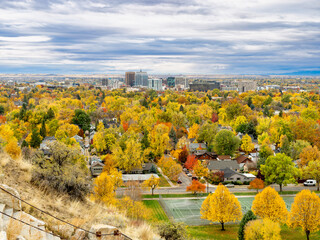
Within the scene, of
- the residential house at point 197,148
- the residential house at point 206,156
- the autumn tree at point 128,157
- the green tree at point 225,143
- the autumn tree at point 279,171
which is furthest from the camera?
the residential house at point 197,148

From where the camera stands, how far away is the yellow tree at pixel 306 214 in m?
27.9

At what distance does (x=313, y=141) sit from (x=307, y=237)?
3494 cm

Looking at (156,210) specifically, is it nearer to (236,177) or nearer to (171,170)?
(171,170)

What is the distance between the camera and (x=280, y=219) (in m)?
29.7

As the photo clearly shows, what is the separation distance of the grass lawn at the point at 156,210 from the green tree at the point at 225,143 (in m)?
22.1

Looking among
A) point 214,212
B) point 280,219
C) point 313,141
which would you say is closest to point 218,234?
point 214,212

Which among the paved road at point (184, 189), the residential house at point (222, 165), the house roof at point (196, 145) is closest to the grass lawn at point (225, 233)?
the paved road at point (184, 189)

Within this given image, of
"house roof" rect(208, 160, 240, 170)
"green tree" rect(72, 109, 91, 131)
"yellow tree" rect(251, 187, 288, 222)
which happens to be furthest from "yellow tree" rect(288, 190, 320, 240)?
"green tree" rect(72, 109, 91, 131)

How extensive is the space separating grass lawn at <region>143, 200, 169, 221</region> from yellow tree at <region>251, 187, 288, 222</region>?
8.86m

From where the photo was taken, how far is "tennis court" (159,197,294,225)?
3270 centimetres

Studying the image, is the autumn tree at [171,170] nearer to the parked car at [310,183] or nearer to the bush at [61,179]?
the parked car at [310,183]

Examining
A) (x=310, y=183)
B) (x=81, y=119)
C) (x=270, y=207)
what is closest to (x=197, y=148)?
(x=310, y=183)

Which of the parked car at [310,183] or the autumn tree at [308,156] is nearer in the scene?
the parked car at [310,183]

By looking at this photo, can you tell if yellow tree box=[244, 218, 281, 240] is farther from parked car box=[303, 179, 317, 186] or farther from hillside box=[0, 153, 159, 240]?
parked car box=[303, 179, 317, 186]
